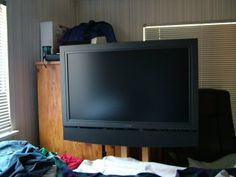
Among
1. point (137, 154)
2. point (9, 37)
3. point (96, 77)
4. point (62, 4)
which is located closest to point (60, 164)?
point (96, 77)

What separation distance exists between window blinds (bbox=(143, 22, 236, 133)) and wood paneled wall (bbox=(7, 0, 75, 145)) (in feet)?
4.96

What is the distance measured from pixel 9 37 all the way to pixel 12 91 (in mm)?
426

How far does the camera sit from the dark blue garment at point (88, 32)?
2789 mm

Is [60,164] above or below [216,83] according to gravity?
below

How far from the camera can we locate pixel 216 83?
310 cm

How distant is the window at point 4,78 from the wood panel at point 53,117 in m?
0.30

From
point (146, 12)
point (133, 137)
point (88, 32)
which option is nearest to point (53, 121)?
point (133, 137)

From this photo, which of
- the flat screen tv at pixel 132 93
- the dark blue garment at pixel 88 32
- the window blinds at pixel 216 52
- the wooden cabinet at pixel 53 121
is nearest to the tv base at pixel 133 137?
the flat screen tv at pixel 132 93

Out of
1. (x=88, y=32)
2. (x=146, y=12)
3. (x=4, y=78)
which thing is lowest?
(x=4, y=78)

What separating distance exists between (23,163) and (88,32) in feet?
5.70

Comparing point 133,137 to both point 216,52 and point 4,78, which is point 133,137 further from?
point 216,52

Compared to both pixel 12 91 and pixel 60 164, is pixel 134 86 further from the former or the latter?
pixel 12 91

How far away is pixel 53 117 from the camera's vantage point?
7.73ft

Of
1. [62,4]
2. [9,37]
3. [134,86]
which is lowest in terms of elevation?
[134,86]
